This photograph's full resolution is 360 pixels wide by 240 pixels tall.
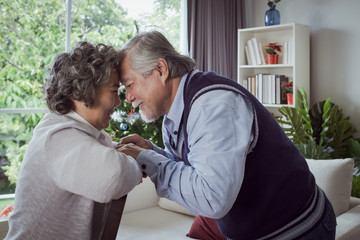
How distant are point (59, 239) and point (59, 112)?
0.39 meters

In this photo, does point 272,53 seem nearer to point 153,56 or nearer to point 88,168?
point 153,56

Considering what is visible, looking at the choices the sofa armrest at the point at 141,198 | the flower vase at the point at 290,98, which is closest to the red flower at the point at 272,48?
the flower vase at the point at 290,98

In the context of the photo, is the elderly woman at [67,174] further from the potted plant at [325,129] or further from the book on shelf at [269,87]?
the book on shelf at [269,87]

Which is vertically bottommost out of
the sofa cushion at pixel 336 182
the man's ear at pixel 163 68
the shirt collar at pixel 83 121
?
the sofa cushion at pixel 336 182

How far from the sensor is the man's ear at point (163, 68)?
133cm

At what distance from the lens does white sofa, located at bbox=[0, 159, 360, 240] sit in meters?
2.23

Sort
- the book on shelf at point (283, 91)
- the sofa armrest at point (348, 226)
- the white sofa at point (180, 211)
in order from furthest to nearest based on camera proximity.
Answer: the book on shelf at point (283, 91)
the white sofa at point (180, 211)
the sofa armrest at point (348, 226)

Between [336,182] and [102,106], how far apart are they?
154cm

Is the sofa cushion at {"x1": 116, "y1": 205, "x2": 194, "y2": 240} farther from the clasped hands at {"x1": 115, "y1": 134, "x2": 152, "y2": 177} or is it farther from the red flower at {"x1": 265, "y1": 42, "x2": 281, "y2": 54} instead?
the red flower at {"x1": 265, "y1": 42, "x2": 281, "y2": 54}

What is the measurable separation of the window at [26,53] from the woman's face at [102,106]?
2.73 metres

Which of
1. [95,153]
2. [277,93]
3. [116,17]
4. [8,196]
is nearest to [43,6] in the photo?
[116,17]

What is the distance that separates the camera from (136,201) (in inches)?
119

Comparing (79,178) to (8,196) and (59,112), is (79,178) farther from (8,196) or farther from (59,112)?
(8,196)

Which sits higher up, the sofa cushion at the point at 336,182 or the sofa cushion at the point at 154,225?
the sofa cushion at the point at 336,182
